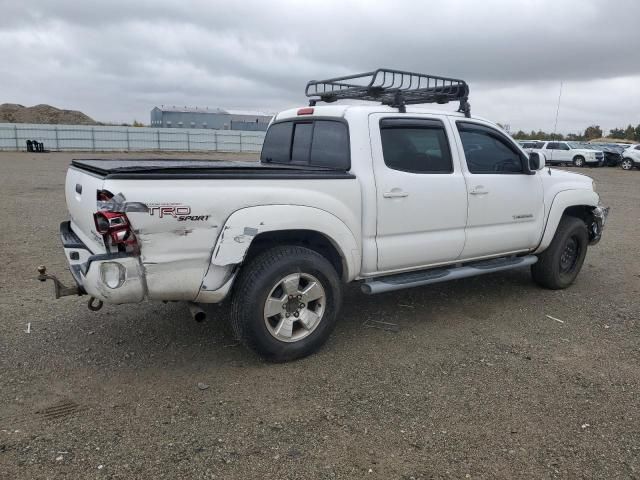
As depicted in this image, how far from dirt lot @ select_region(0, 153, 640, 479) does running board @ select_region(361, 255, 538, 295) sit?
17.6 inches

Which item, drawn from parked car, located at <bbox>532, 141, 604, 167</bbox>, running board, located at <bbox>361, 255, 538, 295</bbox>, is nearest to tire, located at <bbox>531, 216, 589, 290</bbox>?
running board, located at <bbox>361, 255, 538, 295</bbox>

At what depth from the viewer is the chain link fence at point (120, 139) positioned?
124 feet

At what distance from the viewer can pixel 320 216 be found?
12.5 ft

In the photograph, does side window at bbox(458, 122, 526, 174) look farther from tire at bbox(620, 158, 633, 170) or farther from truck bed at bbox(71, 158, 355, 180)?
tire at bbox(620, 158, 633, 170)

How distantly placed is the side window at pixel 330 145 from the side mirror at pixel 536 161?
2.10 m

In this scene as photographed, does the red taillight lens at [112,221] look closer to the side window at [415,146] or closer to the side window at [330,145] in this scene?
the side window at [330,145]

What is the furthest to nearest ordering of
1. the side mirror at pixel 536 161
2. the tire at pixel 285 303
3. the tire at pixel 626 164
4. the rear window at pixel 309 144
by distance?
the tire at pixel 626 164 → the side mirror at pixel 536 161 → the rear window at pixel 309 144 → the tire at pixel 285 303

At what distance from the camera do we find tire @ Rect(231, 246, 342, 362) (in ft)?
11.9

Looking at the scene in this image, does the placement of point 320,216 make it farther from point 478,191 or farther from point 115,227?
point 478,191

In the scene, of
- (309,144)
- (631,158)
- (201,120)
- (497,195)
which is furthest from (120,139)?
(497,195)

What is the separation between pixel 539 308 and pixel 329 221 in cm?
268

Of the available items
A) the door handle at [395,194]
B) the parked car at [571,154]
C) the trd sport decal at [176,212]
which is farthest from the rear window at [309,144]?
the parked car at [571,154]

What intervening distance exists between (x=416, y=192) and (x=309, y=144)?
108 cm

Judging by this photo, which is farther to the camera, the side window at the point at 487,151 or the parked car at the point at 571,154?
the parked car at the point at 571,154
